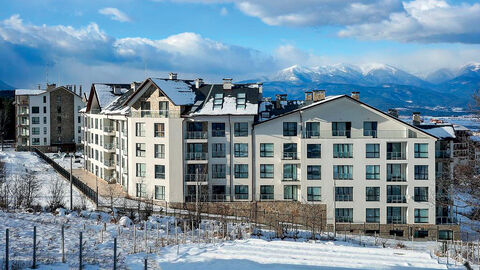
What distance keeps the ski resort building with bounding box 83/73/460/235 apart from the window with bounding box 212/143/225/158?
3.4 inches

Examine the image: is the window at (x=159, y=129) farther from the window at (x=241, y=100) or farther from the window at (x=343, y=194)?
the window at (x=343, y=194)

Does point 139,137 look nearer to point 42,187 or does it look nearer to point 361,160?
point 42,187

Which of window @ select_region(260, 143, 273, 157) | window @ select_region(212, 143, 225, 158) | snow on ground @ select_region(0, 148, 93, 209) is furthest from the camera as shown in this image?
window @ select_region(212, 143, 225, 158)

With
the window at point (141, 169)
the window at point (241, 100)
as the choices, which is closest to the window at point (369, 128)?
the window at point (241, 100)

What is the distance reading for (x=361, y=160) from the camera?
39.1 m

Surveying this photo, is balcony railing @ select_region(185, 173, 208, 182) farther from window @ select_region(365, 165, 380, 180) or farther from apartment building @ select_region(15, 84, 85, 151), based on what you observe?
apartment building @ select_region(15, 84, 85, 151)

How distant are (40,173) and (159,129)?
765 inches

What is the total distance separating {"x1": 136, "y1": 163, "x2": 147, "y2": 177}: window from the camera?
Answer: 41094 millimetres

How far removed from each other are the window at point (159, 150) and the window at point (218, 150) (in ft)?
14.0

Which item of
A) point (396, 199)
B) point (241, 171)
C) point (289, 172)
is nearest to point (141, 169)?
point (241, 171)

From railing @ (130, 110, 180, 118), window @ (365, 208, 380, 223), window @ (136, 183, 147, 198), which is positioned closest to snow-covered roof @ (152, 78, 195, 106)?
railing @ (130, 110, 180, 118)

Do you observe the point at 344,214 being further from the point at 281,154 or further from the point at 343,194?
the point at 281,154

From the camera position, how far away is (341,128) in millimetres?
39969

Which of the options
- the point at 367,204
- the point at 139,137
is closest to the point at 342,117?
the point at 367,204
